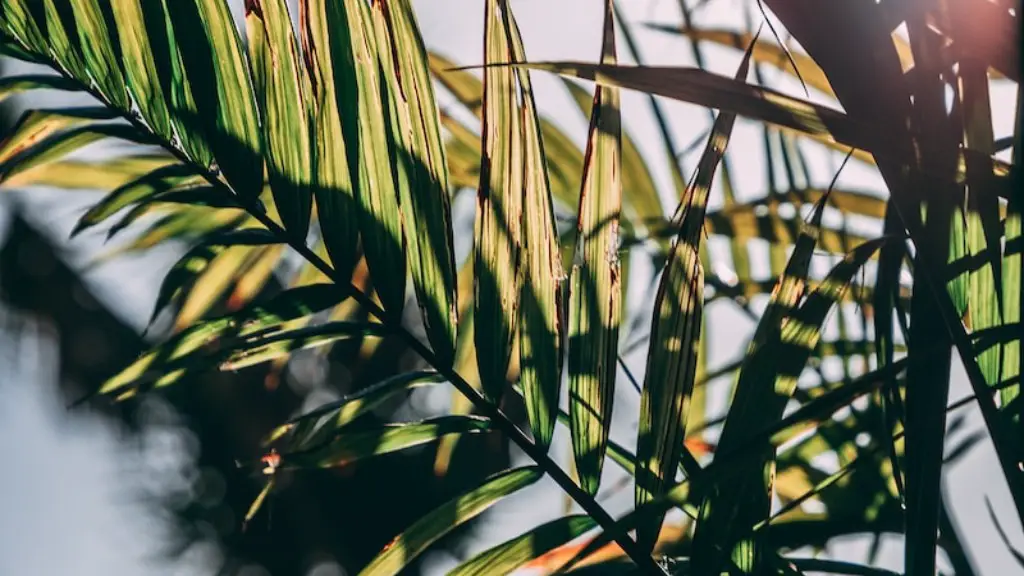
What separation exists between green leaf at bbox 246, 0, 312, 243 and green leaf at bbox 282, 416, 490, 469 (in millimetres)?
120

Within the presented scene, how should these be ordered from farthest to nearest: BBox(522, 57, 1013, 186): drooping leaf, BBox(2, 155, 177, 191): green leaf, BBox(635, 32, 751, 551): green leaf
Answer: BBox(2, 155, 177, 191): green leaf < BBox(635, 32, 751, 551): green leaf < BBox(522, 57, 1013, 186): drooping leaf

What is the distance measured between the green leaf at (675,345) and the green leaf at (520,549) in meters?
0.04

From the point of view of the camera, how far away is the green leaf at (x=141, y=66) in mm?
436

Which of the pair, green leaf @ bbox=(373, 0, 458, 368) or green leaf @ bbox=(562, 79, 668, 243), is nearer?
green leaf @ bbox=(373, 0, 458, 368)

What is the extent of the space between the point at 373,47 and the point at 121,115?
0.47 feet

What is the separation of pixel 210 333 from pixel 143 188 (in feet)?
0.28

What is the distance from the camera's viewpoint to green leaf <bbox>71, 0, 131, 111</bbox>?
0.45m

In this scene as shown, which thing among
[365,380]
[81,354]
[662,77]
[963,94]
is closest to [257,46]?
[662,77]

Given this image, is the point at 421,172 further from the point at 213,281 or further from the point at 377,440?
the point at 213,281

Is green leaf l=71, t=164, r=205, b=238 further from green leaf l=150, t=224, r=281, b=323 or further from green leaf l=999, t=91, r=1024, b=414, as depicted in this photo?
green leaf l=999, t=91, r=1024, b=414

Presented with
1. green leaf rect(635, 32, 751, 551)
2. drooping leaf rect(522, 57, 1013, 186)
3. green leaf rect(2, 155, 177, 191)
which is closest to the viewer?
drooping leaf rect(522, 57, 1013, 186)

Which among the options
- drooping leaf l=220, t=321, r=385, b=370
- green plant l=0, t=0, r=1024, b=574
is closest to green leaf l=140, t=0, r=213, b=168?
green plant l=0, t=0, r=1024, b=574

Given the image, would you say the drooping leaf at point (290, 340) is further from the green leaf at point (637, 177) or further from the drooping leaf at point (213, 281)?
the green leaf at point (637, 177)

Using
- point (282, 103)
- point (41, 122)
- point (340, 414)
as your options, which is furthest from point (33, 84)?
point (340, 414)
